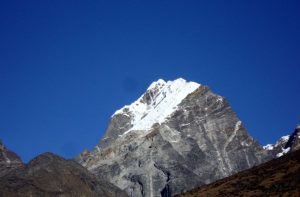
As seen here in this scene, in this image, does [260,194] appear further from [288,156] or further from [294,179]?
[288,156]

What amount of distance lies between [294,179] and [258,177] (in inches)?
309

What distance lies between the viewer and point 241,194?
9169cm

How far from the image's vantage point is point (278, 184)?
8981 centimetres

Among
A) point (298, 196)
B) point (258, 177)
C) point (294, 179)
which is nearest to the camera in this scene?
point (298, 196)

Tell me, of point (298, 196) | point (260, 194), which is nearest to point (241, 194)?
point (260, 194)

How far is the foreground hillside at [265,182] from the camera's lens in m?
87.9

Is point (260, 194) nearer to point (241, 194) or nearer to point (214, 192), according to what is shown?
point (241, 194)

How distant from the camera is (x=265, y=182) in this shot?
9275 centimetres

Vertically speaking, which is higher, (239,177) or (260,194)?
(239,177)

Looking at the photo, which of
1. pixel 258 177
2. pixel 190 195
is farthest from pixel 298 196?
pixel 190 195

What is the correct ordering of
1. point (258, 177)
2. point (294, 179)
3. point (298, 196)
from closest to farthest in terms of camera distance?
point (298, 196)
point (294, 179)
point (258, 177)

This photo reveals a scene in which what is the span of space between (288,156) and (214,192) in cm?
1206

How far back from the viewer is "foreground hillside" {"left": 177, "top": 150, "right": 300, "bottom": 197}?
87.9m

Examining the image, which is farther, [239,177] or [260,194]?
[239,177]
